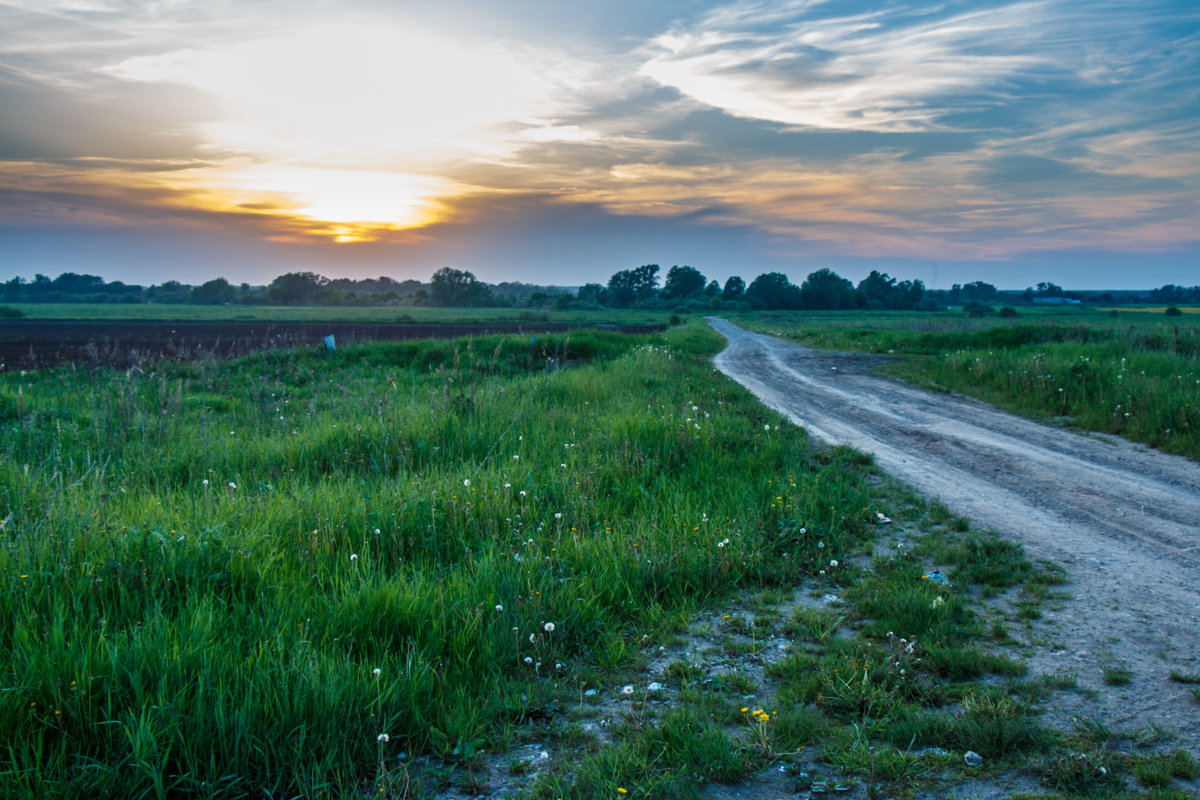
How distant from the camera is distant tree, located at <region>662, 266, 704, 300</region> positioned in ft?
461

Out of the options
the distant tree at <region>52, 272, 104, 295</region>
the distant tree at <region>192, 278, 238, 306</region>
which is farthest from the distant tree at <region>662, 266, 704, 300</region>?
the distant tree at <region>52, 272, 104, 295</region>

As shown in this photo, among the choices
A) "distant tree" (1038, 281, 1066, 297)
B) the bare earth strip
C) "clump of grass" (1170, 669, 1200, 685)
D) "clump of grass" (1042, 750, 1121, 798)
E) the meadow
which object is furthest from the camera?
"distant tree" (1038, 281, 1066, 297)

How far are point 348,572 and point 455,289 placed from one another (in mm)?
131434

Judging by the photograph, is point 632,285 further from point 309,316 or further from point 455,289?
point 309,316

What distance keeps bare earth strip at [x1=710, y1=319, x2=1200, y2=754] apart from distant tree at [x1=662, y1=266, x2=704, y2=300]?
129 metres

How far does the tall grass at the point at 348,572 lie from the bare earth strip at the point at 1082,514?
147 cm

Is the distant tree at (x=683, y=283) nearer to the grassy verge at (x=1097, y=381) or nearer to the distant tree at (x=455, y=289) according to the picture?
the distant tree at (x=455, y=289)

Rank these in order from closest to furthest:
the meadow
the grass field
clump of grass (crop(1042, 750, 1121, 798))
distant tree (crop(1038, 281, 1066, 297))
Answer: clump of grass (crop(1042, 750, 1121, 798)) → the meadow → the grass field → distant tree (crop(1038, 281, 1066, 297))

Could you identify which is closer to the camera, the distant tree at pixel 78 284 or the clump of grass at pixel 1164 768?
the clump of grass at pixel 1164 768

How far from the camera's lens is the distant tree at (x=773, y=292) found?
423ft

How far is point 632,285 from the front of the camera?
5605 inches

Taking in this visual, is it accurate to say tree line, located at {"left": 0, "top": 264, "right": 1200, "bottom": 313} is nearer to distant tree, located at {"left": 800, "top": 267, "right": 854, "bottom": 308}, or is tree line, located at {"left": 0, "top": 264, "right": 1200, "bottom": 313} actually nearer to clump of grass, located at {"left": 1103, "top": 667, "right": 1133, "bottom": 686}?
distant tree, located at {"left": 800, "top": 267, "right": 854, "bottom": 308}

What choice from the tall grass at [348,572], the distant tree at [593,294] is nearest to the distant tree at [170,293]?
the distant tree at [593,294]

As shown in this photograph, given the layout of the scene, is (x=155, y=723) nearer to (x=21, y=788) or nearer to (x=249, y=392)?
(x=21, y=788)
